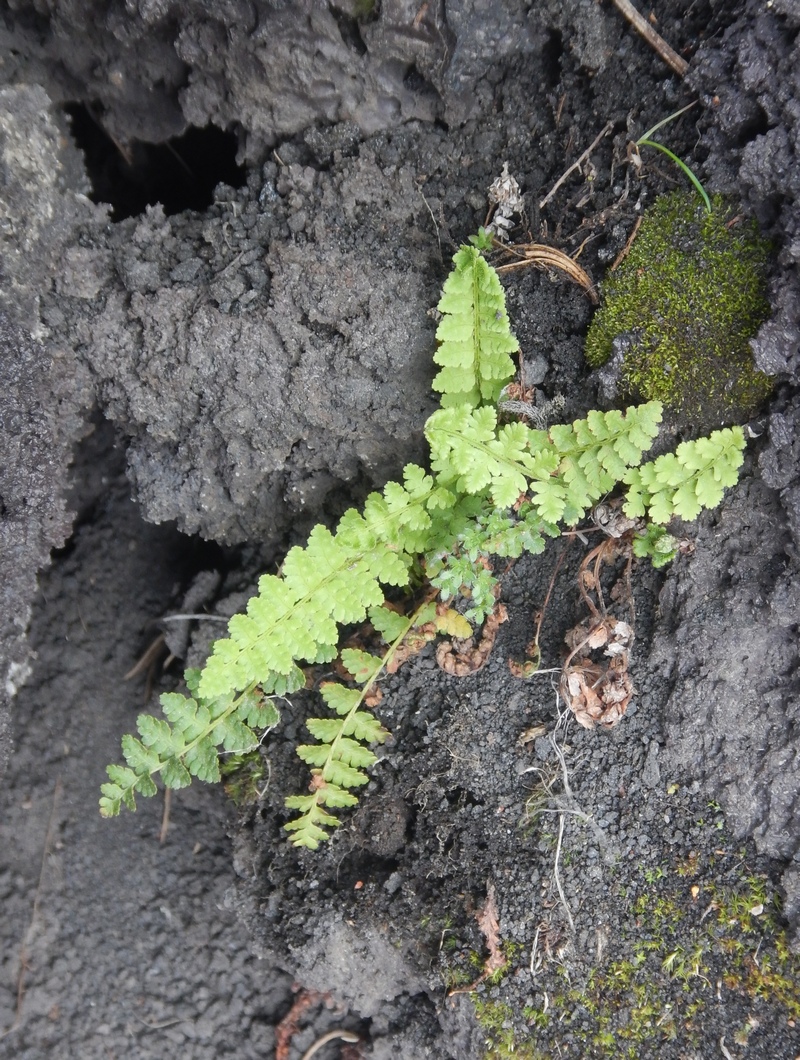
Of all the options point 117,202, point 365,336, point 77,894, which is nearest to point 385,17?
point 365,336

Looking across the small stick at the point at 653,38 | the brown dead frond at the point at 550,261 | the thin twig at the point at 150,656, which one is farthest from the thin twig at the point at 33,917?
the small stick at the point at 653,38

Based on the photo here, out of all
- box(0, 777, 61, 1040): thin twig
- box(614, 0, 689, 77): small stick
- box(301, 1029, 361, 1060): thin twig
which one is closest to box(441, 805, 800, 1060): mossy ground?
box(301, 1029, 361, 1060): thin twig

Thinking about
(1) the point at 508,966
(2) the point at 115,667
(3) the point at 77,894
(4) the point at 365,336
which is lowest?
(1) the point at 508,966

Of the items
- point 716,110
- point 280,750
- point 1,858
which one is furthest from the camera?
point 1,858

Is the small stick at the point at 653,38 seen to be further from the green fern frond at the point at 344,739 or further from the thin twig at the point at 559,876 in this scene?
the thin twig at the point at 559,876

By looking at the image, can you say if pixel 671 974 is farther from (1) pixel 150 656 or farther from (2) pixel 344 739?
(1) pixel 150 656

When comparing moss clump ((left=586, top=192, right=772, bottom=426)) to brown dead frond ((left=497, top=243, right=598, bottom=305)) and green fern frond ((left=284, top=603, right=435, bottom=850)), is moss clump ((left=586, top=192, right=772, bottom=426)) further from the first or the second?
green fern frond ((left=284, top=603, right=435, bottom=850))

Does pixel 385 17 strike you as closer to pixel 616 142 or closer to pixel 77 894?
pixel 616 142

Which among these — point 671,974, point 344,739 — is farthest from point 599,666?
point 671,974
